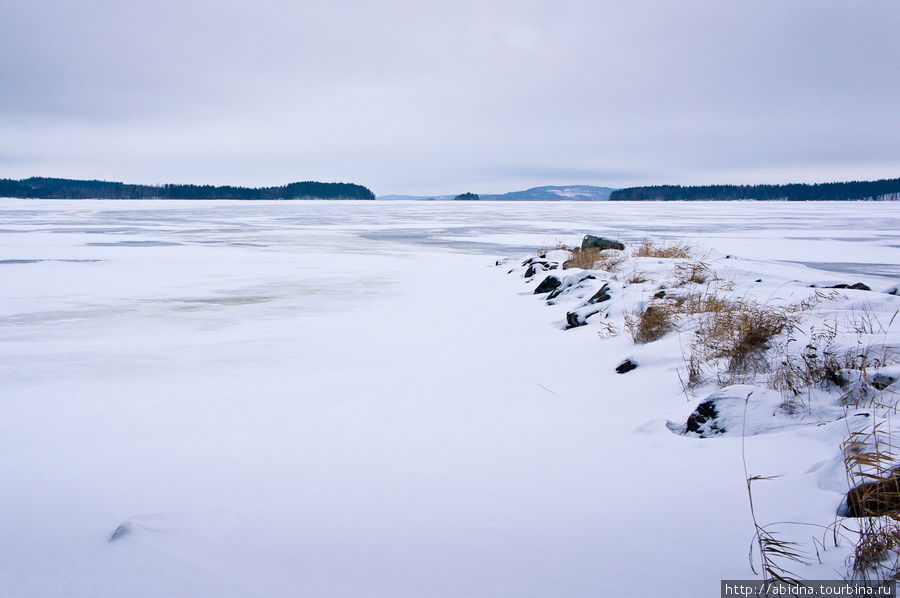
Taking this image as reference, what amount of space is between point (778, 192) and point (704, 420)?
163 meters

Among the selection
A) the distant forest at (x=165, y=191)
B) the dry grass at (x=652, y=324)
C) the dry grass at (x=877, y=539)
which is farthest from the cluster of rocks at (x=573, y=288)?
the distant forest at (x=165, y=191)

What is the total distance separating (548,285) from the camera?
9.44m

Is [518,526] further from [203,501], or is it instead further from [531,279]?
[531,279]

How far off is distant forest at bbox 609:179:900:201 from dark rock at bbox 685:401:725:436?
512 ft

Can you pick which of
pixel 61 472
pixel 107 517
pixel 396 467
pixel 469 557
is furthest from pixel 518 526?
pixel 61 472

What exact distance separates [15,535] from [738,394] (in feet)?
13.0

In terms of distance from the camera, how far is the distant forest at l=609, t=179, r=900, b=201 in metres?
132

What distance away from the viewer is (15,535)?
2.53m

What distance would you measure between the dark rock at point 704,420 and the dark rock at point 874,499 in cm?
Result: 98

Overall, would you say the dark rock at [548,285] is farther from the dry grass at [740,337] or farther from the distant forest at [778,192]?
the distant forest at [778,192]

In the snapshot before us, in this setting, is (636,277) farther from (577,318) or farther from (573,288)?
(577,318)

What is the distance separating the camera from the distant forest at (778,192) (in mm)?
132500

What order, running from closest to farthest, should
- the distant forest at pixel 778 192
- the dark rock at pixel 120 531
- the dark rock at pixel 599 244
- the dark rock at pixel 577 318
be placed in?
the dark rock at pixel 120 531, the dark rock at pixel 577 318, the dark rock at pixel 599 244, the distant forest at pixel 778 192

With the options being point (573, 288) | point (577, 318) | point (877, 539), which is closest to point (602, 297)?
point (577, 318)
